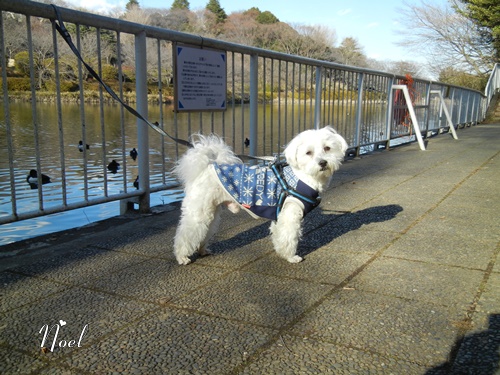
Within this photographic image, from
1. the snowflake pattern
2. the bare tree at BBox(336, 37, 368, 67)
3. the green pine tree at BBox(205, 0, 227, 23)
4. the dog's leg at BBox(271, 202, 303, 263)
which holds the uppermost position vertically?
the green pine tree at BBox(205, 0, 227, 23)

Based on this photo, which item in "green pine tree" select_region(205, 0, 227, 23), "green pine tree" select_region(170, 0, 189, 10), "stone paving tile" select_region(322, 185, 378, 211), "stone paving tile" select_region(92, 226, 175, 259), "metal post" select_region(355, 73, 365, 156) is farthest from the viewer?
"green pine tree" select_region(170, 0, 189, 10)

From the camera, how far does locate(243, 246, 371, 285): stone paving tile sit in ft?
9.80

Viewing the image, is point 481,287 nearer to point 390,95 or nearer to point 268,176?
point 268,176

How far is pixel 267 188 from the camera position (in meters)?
3.33

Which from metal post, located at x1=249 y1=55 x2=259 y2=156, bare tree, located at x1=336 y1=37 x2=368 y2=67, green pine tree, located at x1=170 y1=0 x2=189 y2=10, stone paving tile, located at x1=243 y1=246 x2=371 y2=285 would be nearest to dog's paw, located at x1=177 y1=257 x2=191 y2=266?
stone paving tile, located at x1=243 y1=246 x2=371 y2=285

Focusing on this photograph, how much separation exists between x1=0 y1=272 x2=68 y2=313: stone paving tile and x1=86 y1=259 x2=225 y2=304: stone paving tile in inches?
9.4

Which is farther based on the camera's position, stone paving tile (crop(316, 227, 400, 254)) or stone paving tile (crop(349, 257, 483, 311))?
stone paving tile (crop(316, 227, 400, 254))

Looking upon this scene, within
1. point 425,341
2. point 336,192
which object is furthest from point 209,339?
point 336,192

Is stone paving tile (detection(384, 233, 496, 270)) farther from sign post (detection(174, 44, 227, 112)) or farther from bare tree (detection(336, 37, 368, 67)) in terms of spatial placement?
bare tree (detection(336, 37, 368, 67))

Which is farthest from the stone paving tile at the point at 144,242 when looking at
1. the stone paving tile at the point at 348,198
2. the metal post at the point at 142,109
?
the stone paving tile at the point at 348,198

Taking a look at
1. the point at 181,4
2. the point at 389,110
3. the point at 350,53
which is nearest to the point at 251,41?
the point at 350,53

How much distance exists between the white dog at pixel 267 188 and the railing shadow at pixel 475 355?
4.43ft

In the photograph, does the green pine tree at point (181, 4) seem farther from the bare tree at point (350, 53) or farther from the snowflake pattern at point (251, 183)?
the snowflake pattern at point (251, 183)

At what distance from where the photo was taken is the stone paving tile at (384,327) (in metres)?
2.06
